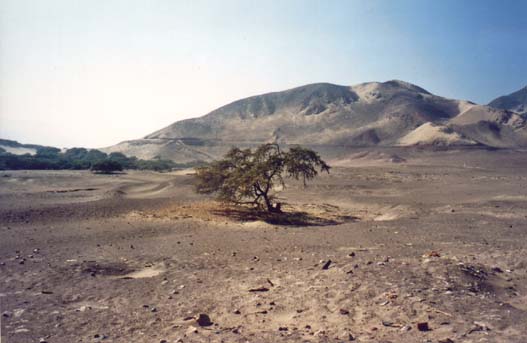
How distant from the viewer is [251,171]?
18.8 meters

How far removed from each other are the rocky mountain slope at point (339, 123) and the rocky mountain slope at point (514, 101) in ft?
121

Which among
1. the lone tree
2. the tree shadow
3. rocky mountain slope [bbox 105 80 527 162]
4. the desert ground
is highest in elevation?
rocky mountain slope [bbox 105 80 527 162]

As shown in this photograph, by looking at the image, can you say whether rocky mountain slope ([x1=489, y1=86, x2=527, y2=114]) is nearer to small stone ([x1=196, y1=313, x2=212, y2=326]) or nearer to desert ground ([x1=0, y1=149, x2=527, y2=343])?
desert ground ([x1=0, y1=149, x2=527, y2=343])

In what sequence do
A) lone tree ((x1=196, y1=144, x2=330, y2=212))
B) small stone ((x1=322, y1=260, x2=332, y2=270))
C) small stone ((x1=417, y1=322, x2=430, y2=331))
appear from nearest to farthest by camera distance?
small stone ((x1=417, y1=322, x2=430, y2=331)) < small stone ((x1=322, y1=260, x2=332, y2=270)) < lone tree ((x1=196, y1=144, x2=330, y2=212))

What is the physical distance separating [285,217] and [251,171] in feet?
8.68

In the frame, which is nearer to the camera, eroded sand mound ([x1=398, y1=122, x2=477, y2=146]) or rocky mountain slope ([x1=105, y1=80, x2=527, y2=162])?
eroded sand mound ([x1=398, y1=122, x2=477, y2=146])

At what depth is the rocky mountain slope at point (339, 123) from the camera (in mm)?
A: 85750

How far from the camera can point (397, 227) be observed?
553 inches

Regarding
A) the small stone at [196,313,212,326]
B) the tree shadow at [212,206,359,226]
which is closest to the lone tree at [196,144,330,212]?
the tree shadow at [212,206,359,226]

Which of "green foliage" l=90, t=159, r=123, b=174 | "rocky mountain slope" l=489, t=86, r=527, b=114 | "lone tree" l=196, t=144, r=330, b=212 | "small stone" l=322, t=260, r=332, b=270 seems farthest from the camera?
"rocky mountain slope" l=489, t=86, r=527, b=114

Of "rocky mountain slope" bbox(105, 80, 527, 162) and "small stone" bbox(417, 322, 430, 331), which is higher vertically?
"rocky mountain slope" bbox(105, 80, 527, 162)

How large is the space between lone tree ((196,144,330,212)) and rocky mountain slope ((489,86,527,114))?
152586 millimetres

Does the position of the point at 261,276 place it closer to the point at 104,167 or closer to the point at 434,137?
the point at 104,167

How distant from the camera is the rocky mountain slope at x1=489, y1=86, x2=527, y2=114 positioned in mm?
148000
